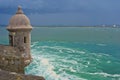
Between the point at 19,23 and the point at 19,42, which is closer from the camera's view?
the point at 19,42

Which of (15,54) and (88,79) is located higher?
(15,54)

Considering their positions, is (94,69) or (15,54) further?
(94,69)

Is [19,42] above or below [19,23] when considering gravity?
below

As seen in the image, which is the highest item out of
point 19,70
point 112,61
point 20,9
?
point 20,9

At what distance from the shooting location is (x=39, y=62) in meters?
35.0

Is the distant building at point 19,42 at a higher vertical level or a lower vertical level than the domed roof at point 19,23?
lower

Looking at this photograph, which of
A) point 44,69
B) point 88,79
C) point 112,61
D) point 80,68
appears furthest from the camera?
point 112,61

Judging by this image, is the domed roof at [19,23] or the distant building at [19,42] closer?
the distant building at [19,42]

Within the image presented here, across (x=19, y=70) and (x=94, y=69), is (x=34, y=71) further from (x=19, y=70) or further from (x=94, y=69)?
(x=19, y=70)

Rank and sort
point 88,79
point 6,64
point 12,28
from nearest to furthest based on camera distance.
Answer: point 6,64
point 12,28
point 88,79

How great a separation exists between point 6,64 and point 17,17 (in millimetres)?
3508

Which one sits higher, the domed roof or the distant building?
the domed roof

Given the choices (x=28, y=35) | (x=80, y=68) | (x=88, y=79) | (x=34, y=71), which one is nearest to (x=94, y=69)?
(x=80, y=68)

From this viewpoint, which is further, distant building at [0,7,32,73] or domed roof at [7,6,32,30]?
domed roof at [7,6,32,30]
